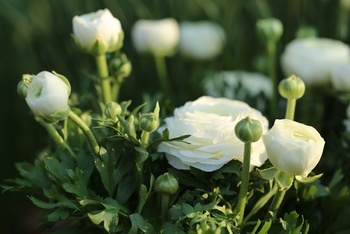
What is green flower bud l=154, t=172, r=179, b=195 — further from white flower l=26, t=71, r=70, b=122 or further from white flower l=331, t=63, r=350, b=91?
white flower l=331, t=63, r=350, b=91

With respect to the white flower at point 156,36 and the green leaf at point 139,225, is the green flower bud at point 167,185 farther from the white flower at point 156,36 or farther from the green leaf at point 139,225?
the white flower at point 156,36

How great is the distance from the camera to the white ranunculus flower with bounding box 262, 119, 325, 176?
424 mm

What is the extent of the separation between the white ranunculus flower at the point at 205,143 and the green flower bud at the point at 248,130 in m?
0.04

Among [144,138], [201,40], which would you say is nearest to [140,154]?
[144,138]

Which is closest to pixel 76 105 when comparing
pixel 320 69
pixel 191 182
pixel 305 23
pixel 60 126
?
pixel 60 126

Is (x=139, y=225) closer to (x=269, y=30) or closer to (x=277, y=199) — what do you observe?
(x=277, y=199)

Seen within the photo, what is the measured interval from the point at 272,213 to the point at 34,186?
0.64ft

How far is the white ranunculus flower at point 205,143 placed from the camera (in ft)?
1.53

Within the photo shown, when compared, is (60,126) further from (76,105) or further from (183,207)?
(183,207)

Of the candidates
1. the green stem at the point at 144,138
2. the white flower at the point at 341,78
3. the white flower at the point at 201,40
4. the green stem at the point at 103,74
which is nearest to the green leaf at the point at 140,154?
the green stem at the point at 144,138

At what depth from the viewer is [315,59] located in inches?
26.3

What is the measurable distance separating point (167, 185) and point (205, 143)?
0.05m

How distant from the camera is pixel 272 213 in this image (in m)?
0.46

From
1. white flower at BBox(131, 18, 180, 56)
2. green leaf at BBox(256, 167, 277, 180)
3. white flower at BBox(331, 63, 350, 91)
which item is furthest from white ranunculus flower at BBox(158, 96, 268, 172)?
white flower at BBox(131, 18, 180, 56)
